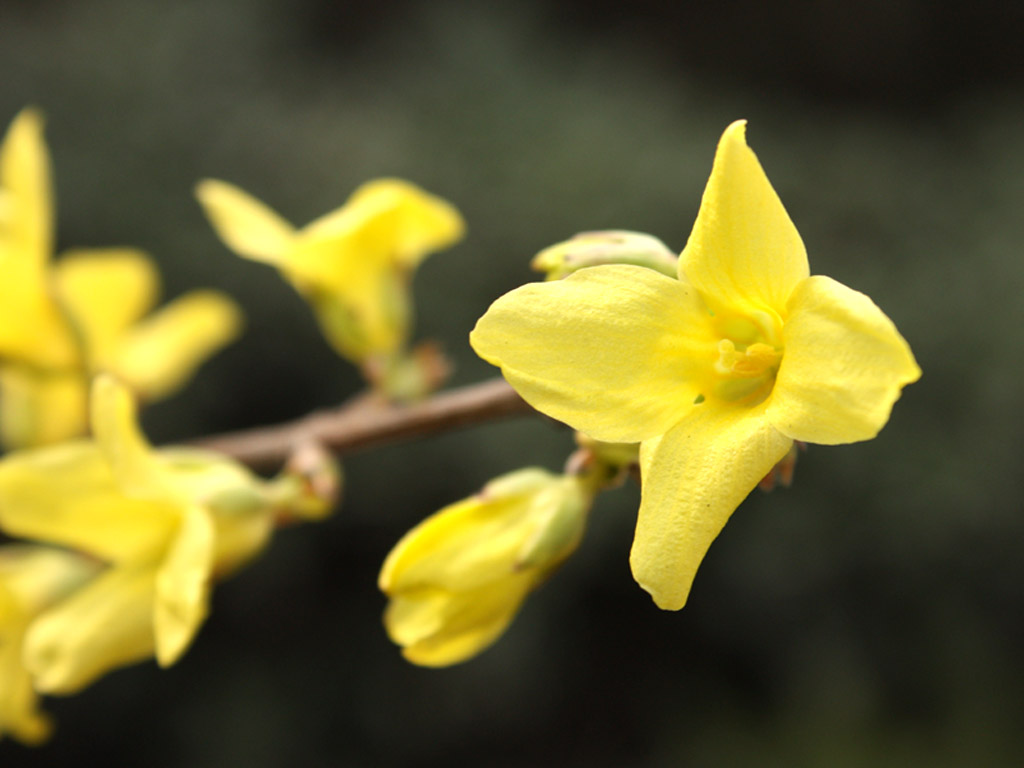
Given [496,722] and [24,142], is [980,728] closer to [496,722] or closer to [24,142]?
[496,722]

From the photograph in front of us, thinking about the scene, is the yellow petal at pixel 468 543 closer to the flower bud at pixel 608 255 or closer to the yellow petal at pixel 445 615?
the yellow petal at pixel 445 615

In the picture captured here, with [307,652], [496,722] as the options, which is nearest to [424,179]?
[307,652]

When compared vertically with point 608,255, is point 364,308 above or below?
below

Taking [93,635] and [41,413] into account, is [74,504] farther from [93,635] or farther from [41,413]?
[41,413]

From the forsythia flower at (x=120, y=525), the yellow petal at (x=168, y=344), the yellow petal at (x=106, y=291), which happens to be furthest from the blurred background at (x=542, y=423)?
the forsythia flower at (x=120, y=525)

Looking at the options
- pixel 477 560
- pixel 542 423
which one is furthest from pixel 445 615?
pixel 542 423

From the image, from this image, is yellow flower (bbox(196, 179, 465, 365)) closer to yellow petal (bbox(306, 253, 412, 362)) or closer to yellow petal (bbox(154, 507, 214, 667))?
yellow petal (bbox(306, 253, 412, 362))
